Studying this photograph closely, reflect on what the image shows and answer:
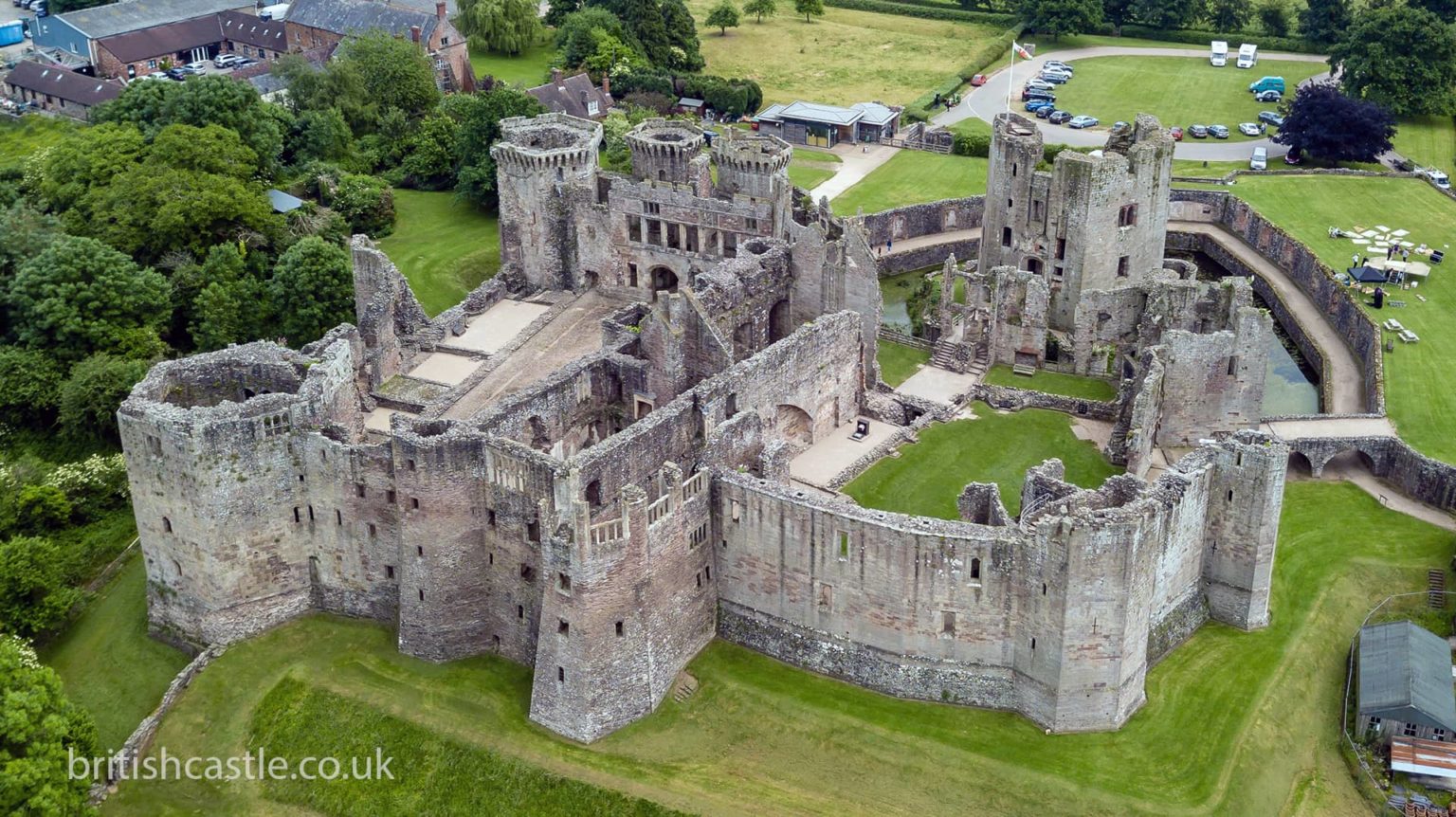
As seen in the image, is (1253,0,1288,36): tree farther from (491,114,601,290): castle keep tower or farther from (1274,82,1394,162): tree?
(491,114,601,290): castle keep tower

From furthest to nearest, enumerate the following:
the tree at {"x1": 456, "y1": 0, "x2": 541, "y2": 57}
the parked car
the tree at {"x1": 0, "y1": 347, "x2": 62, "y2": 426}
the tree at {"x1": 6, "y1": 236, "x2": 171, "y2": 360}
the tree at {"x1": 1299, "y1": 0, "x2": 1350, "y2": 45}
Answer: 1. the tree at {"x1": 1299, "y1": 0, "x2": 1350, "y2": 45}
2. the tree at {"x1": 456, "y1": 0, "x2": 541, "y2": 57}
3. the parked car
4. the tree at {"x1": 6, "y1": 236, "x2": 171, "y2": 360}
5. the tree at {"x1": 0, "y1": 347, "x2": 62, "y2": 426}

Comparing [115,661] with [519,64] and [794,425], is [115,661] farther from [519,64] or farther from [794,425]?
[519,64]

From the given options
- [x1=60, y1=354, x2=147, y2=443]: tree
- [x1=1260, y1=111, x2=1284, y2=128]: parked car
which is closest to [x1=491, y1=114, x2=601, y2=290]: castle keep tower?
[x1=60, y1=354, x2=147, y2=443]: tree

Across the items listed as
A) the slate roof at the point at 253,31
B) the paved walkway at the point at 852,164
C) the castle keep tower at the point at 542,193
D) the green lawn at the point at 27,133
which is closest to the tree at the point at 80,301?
the castle keep tower at the point at 542,193

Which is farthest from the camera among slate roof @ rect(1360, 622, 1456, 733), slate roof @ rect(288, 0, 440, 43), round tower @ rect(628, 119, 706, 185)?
slate roof @ rect(288, 0, 440, 43)

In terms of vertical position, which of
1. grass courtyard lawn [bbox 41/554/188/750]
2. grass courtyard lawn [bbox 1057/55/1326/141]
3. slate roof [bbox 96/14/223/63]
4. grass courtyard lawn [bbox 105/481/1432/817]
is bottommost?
grass courtyard lawn [bbox 41/554/188/750]

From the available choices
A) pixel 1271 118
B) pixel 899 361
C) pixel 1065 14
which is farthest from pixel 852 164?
pixel 1065 14
